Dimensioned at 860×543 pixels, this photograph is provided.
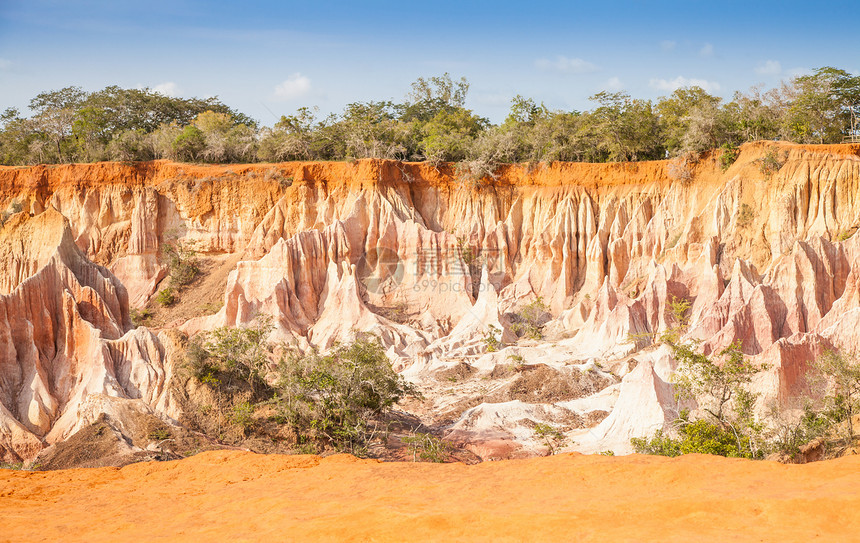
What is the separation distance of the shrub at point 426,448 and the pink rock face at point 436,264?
181cm

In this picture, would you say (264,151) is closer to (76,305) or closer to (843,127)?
(76,305)

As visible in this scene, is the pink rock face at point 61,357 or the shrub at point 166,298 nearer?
the pink rock face at point 61,357

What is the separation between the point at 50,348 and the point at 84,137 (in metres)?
22.0

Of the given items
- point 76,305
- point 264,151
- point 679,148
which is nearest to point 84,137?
point 264,151

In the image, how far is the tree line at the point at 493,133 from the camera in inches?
1219

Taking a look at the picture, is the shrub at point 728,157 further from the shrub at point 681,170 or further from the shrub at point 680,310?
the shrub at point 680,310

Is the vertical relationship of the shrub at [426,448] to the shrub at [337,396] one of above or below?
below

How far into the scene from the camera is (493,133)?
110 ft

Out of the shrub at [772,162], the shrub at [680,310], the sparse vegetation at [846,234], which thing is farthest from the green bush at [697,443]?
the shrub at [772,162]

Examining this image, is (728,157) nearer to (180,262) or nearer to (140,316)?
(180,262)

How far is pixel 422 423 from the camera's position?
60.6 feet

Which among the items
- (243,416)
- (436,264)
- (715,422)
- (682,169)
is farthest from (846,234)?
(243,416)

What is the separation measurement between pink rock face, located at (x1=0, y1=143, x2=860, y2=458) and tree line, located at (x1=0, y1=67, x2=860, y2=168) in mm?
1204

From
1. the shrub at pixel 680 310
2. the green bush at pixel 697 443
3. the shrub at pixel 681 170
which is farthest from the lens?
the shrub at pixel 681 170
